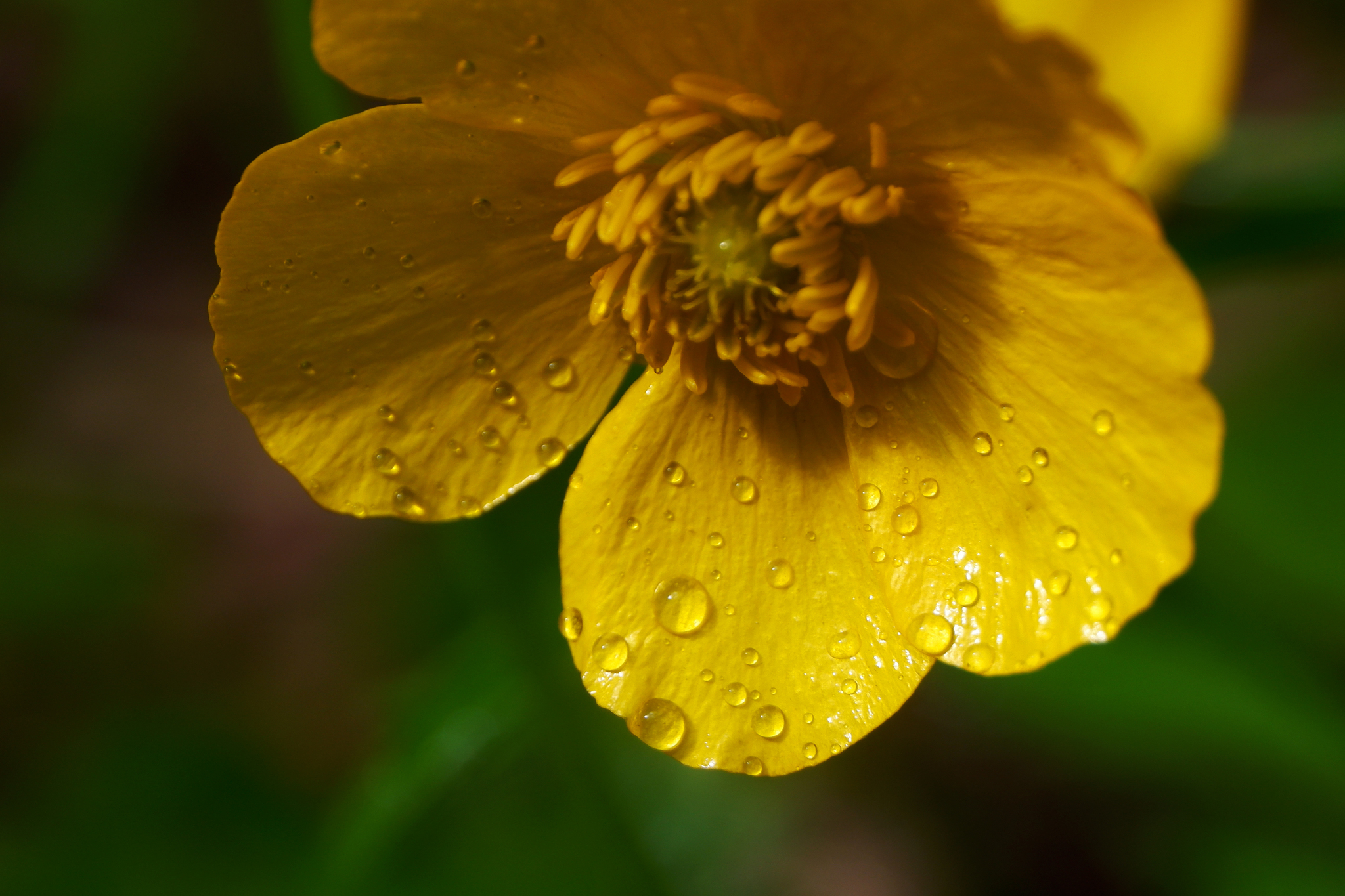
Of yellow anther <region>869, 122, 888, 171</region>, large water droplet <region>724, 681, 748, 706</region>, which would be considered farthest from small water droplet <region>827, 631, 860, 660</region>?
yellow anther <region>869, 122, 888, 171</region>

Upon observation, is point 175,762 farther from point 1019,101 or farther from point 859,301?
point 1019,101

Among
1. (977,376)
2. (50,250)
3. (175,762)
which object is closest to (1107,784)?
(977,376)

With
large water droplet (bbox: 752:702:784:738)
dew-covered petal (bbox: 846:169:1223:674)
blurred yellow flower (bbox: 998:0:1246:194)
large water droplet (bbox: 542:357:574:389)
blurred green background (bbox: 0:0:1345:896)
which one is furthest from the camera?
blurred green background (bbox: 0:0:1345:896)

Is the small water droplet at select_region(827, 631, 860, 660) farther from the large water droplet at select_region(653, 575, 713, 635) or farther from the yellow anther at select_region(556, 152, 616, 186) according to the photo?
the yellow anther at select_region(556, 152, 616, 186)

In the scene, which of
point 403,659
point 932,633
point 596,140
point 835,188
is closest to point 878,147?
point 835,188

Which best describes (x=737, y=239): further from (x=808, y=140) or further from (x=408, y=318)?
(x=408, y=318)
